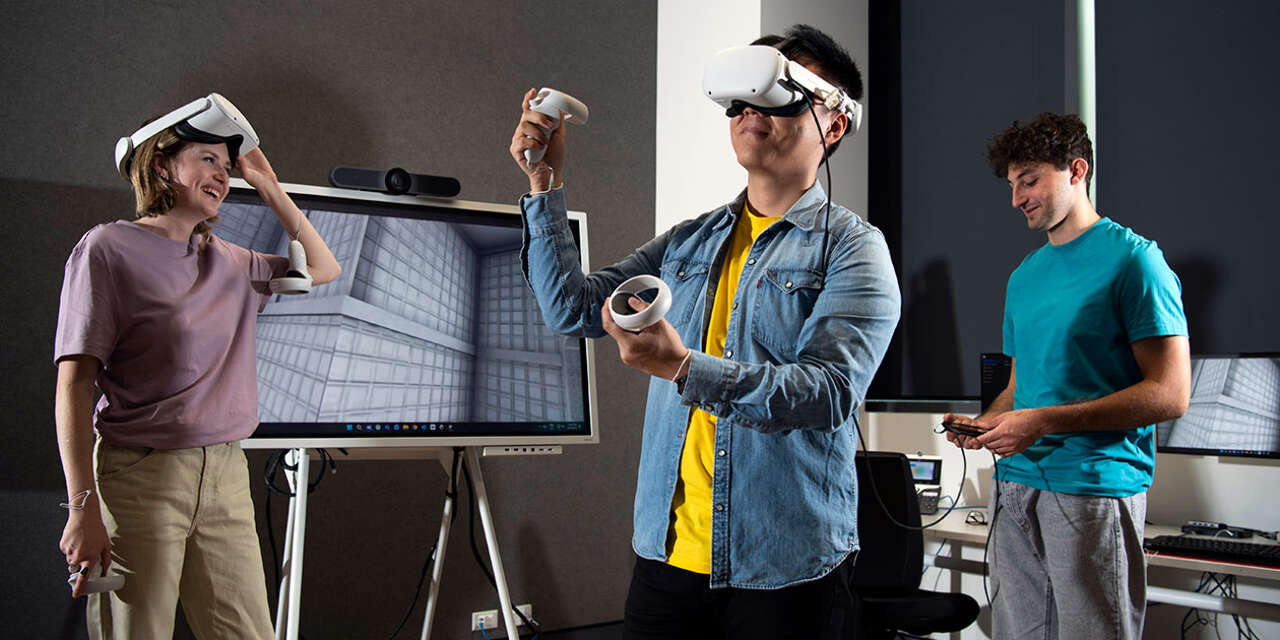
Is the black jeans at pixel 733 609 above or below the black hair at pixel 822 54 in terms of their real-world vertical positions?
below

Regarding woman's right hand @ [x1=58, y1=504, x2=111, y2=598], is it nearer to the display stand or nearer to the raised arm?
the display stand

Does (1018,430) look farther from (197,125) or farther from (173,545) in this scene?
(197,125)

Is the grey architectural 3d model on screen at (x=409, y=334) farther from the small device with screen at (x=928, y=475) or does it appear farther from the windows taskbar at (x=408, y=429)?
the small device with screen at (x=928, y=475)

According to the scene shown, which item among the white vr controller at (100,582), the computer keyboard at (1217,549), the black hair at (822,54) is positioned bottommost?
the computer keyboard at (1217,549)

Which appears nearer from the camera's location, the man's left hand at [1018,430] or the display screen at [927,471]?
the man's left hand at [1018,430]


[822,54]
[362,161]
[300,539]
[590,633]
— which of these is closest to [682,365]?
[822,54]

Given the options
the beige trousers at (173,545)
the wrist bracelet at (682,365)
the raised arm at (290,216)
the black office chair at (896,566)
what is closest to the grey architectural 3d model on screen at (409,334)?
the raised arm at (290,216)

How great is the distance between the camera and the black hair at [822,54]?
121cm

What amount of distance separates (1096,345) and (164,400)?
1.94 meters

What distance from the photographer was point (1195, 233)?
2.64 metres

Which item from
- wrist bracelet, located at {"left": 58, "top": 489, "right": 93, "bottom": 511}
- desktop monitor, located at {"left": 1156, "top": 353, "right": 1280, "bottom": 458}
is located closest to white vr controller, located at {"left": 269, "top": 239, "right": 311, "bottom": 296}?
wrist bracelet, located at {"left": 58, "top": 489, "right": 93, "bottom": 511}

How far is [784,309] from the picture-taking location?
1056mm

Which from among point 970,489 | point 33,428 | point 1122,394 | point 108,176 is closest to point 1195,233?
point 970,489

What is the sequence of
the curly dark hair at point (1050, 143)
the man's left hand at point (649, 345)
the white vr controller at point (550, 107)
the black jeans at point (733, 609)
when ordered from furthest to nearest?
the curly dark hair at point (1050, 143)
the white vr controller at point (550, 107)
the black jeans at point (733, 609)
the man's left hand at point (649, 345)
